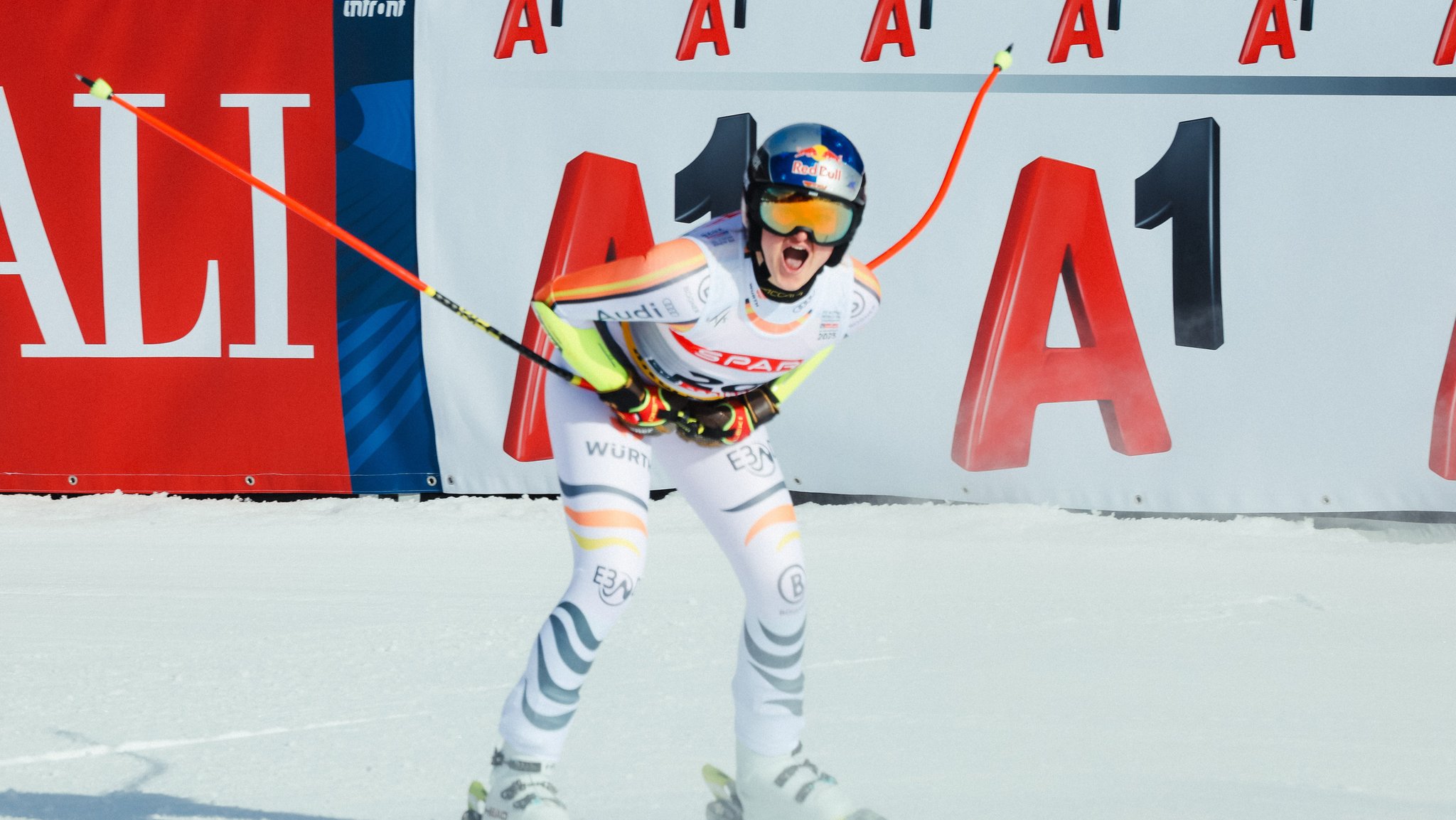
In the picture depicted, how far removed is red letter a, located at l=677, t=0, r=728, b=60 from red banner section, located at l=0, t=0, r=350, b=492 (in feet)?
6.23

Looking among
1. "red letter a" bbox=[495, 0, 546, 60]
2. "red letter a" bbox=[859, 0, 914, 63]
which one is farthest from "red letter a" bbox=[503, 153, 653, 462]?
"red letter a" bbox=[859, 0, 914, 63]

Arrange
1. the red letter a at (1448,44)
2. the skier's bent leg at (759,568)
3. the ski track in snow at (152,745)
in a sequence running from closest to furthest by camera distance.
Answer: the skier's bent leg at (759,568), the ski track in snow at (152,745), the red letter a at (1448,44)

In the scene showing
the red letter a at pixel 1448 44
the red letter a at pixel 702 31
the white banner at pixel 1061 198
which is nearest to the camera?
the red letter a at pixel 1448 44

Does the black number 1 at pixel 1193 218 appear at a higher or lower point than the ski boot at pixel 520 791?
higher

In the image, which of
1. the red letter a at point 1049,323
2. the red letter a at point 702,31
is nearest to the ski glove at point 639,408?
Answer: the red letter a at point 1049,323

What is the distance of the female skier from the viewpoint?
302 centimetres

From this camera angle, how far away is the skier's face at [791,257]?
3.01 m

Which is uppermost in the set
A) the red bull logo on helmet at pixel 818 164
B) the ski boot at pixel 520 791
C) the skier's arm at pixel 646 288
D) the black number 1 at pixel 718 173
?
the black number 1 at pixel 718 173

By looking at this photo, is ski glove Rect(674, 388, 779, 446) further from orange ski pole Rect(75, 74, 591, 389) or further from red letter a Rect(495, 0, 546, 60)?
red letter a Rect(495, 0, 546, 60)

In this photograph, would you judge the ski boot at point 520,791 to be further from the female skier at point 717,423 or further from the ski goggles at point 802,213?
the ski goggles at point 802,213

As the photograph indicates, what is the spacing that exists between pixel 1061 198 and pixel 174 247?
465 cm

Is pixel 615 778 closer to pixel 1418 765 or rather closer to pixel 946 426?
pixel 1418 765

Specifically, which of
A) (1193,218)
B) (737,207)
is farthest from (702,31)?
(1193,218)

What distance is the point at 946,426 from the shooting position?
23.3 feet
